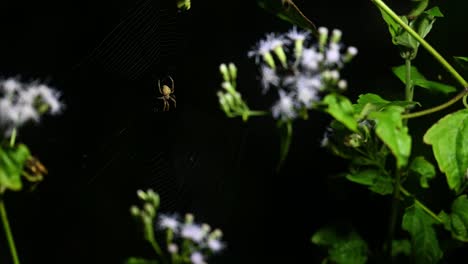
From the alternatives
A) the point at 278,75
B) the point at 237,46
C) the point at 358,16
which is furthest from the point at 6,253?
the point at 358,16

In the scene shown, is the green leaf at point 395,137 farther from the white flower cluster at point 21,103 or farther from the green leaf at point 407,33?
the white flower cluster at point 21,103

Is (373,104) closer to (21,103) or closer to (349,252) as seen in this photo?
(349,252)

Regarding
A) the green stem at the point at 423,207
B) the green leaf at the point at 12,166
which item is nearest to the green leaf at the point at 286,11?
the green stem at the point at 423,207

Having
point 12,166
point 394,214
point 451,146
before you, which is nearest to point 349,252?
point 394,214

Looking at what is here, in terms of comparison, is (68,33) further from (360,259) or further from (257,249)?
(360,259)

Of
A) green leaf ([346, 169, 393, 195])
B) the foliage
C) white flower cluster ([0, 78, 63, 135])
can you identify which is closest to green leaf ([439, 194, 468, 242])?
the foliage

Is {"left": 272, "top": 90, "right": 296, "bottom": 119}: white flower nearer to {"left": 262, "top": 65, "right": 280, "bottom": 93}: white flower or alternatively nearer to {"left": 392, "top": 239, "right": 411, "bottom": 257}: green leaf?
{"left": 262, "top": 65, "right": 280, "bottom": 93}: white flower
